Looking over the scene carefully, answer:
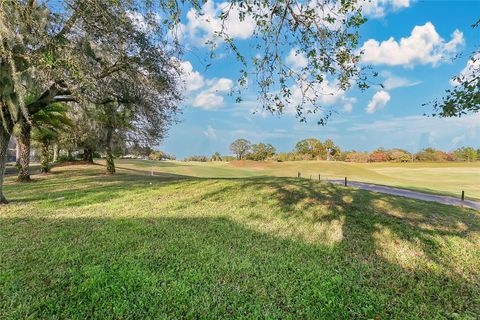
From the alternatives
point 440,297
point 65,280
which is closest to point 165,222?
point 65,280

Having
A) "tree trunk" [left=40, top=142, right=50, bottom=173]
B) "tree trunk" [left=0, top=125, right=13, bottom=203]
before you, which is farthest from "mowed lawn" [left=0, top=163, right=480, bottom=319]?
"tree trunk" [left=40, top=142, right=50, bottom=173]

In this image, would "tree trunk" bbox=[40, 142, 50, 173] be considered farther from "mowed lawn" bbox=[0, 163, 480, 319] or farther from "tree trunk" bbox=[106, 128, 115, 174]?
"mowed lawn" bbox=[0, 163, 480, 319]

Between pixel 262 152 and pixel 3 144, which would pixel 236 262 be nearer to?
pixel 3 144

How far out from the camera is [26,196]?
380 inches

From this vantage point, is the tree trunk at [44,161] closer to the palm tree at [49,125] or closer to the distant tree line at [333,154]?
the palm tree at [49,125]

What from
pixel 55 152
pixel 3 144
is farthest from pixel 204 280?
pixel 55 152

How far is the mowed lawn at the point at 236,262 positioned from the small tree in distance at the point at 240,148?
176 feet

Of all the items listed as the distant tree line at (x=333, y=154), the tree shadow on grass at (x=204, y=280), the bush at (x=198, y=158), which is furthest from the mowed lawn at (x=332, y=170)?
the tree shadow on grass at (x=204, y=280)

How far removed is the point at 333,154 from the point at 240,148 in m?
19.7

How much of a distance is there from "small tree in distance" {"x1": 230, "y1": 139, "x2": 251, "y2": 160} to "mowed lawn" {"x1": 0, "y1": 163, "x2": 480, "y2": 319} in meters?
53.6

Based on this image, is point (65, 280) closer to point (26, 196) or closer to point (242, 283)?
point (242, 283)

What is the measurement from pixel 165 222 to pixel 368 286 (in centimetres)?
442

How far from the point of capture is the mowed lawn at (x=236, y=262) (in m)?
3.16

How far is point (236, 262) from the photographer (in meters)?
4.32
